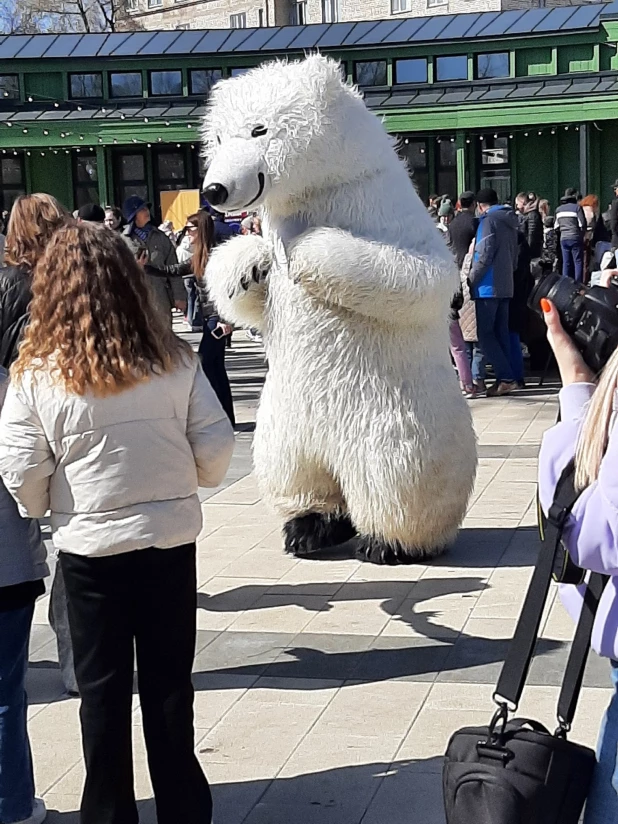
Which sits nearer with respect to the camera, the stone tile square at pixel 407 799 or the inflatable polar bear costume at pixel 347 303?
the stone tile square at pixel 407 799

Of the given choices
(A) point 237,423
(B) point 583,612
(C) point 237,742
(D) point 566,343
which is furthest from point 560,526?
(A) point 237,423

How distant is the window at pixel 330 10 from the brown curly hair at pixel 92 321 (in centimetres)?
4526

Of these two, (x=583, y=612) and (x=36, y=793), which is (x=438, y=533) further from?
(x=583, y=612)

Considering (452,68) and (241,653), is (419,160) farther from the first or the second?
(241,653)

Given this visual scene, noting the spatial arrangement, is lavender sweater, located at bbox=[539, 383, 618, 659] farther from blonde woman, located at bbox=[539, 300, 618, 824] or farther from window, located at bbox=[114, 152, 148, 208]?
window, located at bbox=[114, 152, 148, 208]

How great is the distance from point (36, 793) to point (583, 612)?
6.60ft

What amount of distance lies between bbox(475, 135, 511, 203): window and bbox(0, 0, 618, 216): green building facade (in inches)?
1.2

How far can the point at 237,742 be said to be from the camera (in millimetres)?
3926

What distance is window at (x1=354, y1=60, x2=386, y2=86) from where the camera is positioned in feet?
89.5

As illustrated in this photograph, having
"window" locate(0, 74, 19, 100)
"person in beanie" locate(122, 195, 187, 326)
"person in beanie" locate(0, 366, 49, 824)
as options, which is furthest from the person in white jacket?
"window" locate(0, 74, 19, 100)

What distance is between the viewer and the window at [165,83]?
27620 mm

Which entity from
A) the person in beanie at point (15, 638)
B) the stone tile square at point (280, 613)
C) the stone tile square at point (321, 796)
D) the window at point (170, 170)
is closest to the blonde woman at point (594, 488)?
the stone tile square at point (321, 796)

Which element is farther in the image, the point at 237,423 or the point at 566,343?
the point at 237,423

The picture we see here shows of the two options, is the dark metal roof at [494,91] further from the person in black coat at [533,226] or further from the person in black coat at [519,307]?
the person in black coat at [519,307]
